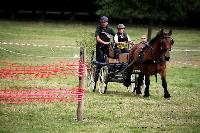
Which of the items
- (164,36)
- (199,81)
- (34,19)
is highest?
(164,36)

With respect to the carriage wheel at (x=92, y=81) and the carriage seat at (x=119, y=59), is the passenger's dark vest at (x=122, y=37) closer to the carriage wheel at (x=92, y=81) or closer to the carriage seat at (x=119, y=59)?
the carriage seat at (x=119, y=59)

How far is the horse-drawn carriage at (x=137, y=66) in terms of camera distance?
55.5 ft

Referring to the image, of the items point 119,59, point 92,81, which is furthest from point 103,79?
point 92,81

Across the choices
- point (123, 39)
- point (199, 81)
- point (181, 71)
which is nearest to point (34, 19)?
point (181, 71)

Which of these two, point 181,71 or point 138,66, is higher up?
point 138,66

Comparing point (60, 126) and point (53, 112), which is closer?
point (60, 126)

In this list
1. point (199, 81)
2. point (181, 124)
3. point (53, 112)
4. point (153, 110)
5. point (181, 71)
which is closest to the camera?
point (181, 124)

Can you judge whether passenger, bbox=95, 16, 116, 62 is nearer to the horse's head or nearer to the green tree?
the horse's head

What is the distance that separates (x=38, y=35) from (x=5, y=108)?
33469 mm

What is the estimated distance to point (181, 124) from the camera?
12344 mm

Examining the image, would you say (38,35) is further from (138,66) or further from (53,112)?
(53,112)

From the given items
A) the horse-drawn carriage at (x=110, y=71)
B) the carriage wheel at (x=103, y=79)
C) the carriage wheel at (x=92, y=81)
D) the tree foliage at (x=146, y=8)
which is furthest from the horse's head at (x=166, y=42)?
the tree foliage at (x=146, y=8)

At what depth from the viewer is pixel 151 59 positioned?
17.2 meters

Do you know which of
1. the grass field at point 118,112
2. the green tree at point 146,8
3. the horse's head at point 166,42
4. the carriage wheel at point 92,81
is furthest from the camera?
the green tree at point 146,8
